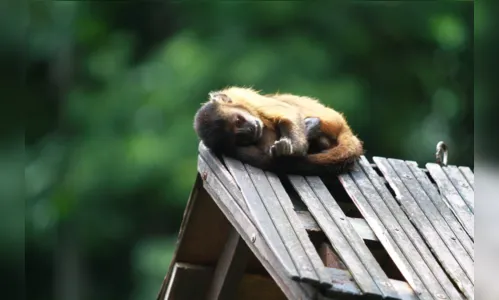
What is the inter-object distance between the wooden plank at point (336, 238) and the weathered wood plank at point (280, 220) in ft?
0.44

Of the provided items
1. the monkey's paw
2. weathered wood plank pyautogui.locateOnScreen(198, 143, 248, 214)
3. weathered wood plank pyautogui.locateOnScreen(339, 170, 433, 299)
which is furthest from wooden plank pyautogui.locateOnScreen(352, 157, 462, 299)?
weathered wood plank pyautogui.locateOnScreen(198, 143, 248, 214)

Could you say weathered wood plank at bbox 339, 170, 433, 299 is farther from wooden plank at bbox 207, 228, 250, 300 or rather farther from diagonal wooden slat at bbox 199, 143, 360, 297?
wooden plank at bbox 207, 228, 250, 300

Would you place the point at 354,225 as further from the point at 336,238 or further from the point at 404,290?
the point at 404,290

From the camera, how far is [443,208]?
364 cm

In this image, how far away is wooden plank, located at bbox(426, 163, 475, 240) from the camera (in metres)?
3.56

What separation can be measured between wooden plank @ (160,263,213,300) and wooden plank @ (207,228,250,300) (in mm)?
54

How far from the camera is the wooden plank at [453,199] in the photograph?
356 centimetres

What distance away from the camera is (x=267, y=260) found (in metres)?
2.96

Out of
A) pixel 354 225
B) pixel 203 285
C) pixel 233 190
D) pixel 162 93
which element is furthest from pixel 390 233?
pixel 162 93

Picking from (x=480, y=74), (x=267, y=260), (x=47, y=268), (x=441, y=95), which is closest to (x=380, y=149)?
(x=441, y=95)

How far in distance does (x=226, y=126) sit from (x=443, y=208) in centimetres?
99

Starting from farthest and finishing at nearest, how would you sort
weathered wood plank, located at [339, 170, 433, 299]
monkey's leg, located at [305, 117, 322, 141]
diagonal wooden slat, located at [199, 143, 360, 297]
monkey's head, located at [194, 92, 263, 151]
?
monkey's leg, located at [305, 117, 322, 141], monkey's head, located at [194, 92, 263, 151], weathered wood plank, located at [339, 170, 433, 299], diagonal wooden slat, located at [199, 143, 360, 297]

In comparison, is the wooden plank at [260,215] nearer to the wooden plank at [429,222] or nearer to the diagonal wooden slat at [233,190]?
the diagonal wooden slat at [233,190]

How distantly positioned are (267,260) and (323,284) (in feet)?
1.14
